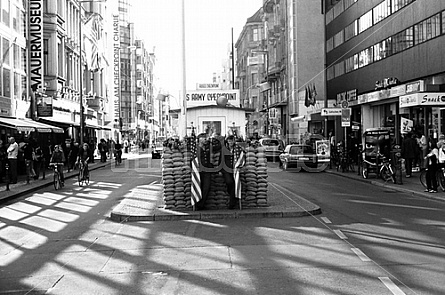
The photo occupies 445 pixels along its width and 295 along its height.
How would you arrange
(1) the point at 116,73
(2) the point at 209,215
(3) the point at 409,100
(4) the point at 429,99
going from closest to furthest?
(2) the point at 209,215, (4) the point at 429,99, (3) the point at 409,100, (1) the point at 116,73

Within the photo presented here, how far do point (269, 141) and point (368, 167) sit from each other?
20884 mm

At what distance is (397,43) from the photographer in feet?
111

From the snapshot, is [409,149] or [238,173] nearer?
[238,173]

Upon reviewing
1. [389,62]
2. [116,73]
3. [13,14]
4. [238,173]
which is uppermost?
[116,73]

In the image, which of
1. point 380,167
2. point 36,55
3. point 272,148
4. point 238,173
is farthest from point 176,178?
point 272,148

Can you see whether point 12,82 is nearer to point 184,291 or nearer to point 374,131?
point 374,131

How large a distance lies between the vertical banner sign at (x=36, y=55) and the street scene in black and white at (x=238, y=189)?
0.08 m

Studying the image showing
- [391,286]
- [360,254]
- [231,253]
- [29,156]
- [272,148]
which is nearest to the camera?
[391,286]

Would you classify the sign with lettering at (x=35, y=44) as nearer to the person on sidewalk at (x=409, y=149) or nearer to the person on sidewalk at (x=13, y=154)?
the person on sidewalk at (x=13, y=154)

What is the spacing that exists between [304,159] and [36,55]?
17267 millimetres

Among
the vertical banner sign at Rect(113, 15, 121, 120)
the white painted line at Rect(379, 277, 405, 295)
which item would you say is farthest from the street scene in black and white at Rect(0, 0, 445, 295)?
the vertical banner sign at Rect(113, 15, 121, 120)

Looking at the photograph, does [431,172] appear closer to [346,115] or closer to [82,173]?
[346,115]

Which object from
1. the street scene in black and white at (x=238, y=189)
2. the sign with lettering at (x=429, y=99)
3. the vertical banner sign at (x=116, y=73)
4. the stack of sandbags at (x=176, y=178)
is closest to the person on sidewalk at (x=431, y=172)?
the street scene in black and white at (x=238, y=189)

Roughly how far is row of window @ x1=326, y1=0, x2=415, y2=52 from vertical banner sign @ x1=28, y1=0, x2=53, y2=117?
21.0m
